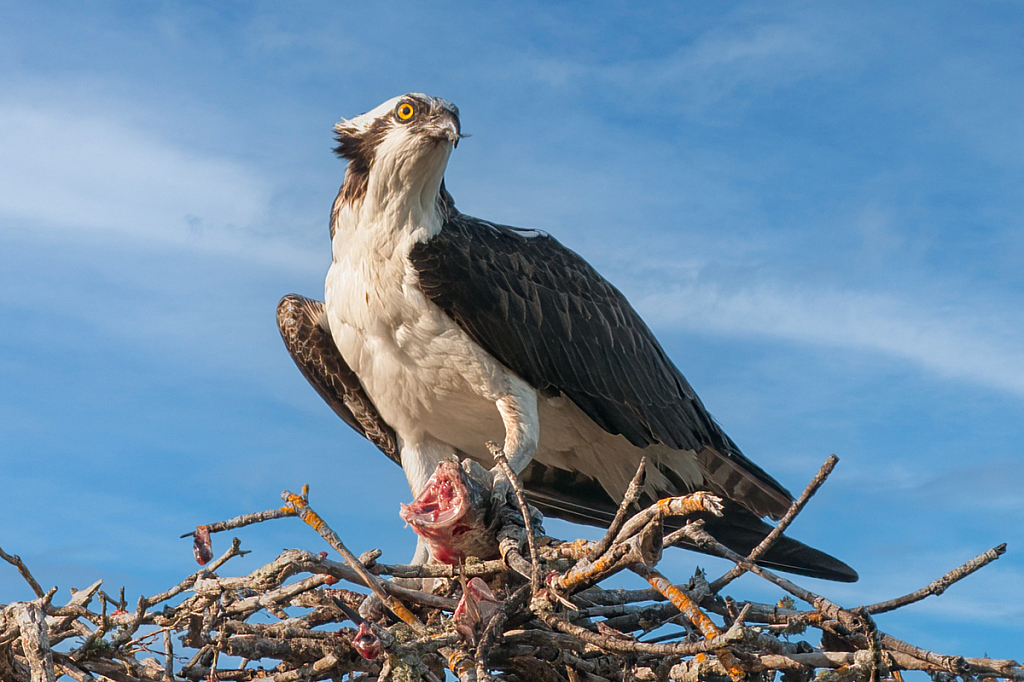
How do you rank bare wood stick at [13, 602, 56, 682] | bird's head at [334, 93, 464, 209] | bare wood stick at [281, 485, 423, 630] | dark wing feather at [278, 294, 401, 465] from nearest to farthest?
1. bare wood stick at [13, 602, 56, 682]
2. bare wood stick at [281, 485, 423, 630]
3. bird's head at [334, 93, 464, 209]
4. dark wing feather at [278, 294, 401, 465]

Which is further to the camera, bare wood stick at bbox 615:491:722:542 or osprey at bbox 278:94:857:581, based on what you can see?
osprey at bbox 278:94:857:581

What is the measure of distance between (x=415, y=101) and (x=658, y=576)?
331 centimetres

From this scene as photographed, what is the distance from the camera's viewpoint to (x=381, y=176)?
590 cm

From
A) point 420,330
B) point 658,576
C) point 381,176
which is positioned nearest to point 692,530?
point 658,576

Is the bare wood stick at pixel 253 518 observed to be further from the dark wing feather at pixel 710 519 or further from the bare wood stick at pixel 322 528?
the dark wing feather at pixel 710 519

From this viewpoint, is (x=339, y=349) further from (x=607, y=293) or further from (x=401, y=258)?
(x=607, y=293)

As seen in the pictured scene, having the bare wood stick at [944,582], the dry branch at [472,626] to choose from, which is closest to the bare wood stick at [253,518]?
the dry branch at [472,626]

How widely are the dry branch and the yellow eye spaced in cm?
247

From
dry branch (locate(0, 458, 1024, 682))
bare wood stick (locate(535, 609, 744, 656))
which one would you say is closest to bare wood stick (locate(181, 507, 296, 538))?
dry branch (locate(0, 458, 1024, 682))

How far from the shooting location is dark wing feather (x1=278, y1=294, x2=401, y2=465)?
6.74 m

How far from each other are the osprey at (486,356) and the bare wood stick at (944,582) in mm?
2663

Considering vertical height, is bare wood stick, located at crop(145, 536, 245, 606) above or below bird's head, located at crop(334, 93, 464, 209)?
below

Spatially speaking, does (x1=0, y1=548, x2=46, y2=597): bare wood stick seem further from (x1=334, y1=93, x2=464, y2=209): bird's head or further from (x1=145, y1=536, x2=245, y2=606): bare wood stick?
(x1=334, y1=93, x2=464, y2=209): bird's head

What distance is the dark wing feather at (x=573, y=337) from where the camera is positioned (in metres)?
5.89
